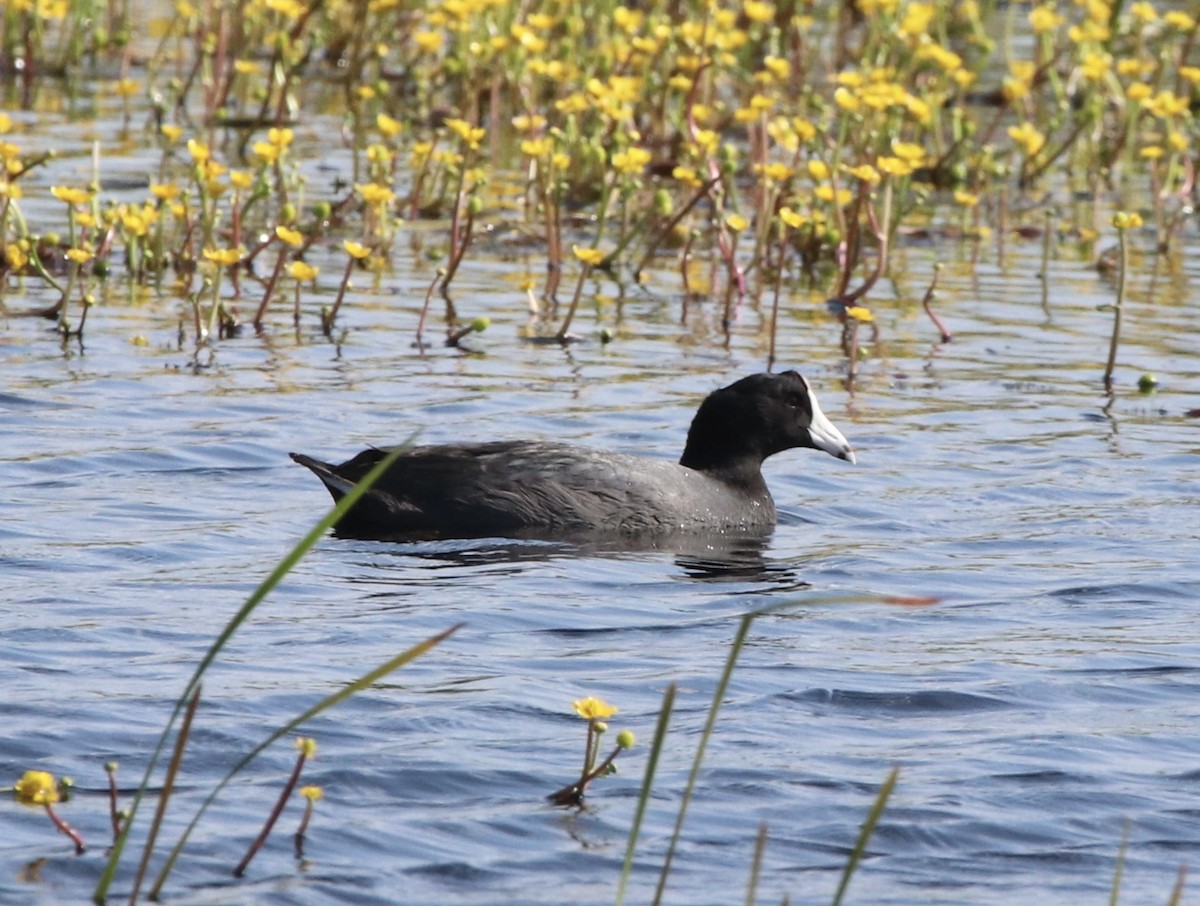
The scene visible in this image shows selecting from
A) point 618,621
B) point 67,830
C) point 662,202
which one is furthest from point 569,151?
point 67,830

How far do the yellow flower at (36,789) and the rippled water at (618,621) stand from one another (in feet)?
0.23

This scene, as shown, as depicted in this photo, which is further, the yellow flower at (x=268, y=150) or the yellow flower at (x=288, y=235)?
the yellow flower at (x=268, y=150)

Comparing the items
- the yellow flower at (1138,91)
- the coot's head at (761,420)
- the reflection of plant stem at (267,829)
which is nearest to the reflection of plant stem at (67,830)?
the reflection of plant stem at (267,829)

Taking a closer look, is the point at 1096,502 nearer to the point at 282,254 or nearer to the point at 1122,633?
the point at 1122,633

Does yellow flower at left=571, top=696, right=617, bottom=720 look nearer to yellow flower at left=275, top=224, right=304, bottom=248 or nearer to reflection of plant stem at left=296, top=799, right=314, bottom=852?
reflection of plant stem at left=296, top=799, right=314, bottom=852

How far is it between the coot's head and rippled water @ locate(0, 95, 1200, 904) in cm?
25

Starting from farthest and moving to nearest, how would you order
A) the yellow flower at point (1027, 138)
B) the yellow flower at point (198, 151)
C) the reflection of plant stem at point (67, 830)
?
1. the yellow flower at point (1027, 138)
2. the yellow flower at point (198, 151)
3. the reflection of plant stem at point (67, 830)

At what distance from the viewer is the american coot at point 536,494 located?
696cm

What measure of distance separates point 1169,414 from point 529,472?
3051mm

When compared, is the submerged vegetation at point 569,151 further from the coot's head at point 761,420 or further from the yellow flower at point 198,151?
the coot's head at point 761,420

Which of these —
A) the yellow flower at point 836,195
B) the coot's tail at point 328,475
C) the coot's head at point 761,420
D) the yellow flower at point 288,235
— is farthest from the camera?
the yellow flower at point 836,195

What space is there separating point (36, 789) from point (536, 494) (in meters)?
3.06

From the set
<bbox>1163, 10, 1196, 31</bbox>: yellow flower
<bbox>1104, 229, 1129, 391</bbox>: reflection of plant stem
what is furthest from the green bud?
<bbox>1163, 10, 1196, 31</bbox>: yellow flower

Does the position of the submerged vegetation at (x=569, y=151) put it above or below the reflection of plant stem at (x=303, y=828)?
above
